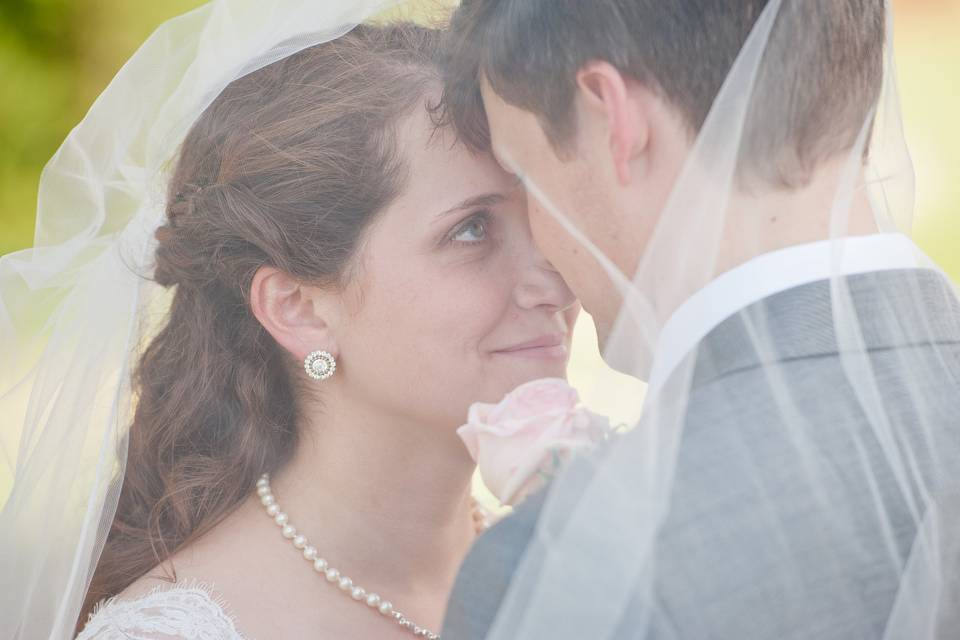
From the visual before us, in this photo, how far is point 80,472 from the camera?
2.87 meters

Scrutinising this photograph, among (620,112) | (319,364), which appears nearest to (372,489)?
(319,364)

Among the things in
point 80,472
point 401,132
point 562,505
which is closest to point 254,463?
point 80,472

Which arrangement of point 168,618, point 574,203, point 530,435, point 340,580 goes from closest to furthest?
point 530,435 → point 574,203 → point 168,618 → point 340,580

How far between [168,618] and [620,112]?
1603mm

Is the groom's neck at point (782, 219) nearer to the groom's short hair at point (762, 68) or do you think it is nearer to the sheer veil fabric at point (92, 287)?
the groom's short hair at point (762, 68)

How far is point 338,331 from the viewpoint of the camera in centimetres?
296

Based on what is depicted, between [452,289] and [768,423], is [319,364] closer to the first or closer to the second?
[452,289]

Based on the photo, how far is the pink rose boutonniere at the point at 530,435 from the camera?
1.82m

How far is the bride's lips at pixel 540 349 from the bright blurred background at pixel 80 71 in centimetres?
287

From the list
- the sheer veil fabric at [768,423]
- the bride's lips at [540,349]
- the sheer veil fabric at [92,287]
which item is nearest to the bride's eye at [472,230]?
the bride's lips at [540,349]

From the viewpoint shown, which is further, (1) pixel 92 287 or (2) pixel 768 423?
(1) pixel 92 287

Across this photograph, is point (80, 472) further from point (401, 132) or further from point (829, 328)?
point (829, 328)

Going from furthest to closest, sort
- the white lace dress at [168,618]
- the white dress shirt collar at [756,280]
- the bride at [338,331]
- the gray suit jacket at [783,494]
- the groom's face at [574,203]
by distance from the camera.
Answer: the bride at [338,331] → the white lace dress at [168,618] → the groom's face at [574,203] → the white dress shirt collar at [756,280] → the gray suit jacket at [783,494]

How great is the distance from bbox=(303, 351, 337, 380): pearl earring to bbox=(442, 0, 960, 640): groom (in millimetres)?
1056
